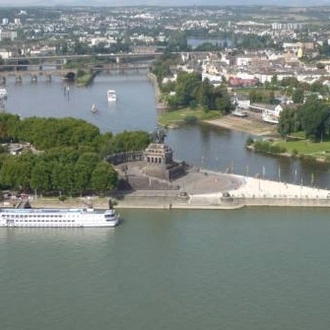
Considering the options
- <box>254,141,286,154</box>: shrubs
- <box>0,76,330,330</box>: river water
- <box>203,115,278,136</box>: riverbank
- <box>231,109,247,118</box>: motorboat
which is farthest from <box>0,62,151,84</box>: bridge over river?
<box>0,76,330,330</box>: river water

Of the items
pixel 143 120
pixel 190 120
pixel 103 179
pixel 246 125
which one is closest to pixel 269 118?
pixel 246 125

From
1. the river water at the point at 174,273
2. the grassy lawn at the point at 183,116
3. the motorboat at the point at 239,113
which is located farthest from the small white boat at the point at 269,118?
the river water at the point at 174,273

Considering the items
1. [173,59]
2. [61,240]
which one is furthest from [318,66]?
[61,240]

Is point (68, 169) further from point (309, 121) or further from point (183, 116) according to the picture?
point (183, 116)

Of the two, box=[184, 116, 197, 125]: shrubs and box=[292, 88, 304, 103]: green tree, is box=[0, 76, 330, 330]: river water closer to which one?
box=[184, 116, 197, 125]: shrubs

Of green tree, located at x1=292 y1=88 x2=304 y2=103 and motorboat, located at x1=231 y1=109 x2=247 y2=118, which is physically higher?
green tree, located at x1=292 y1=88 x2=304 y2=103

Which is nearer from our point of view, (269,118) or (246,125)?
(246,125)

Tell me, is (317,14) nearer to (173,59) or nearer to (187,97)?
(173,59)
